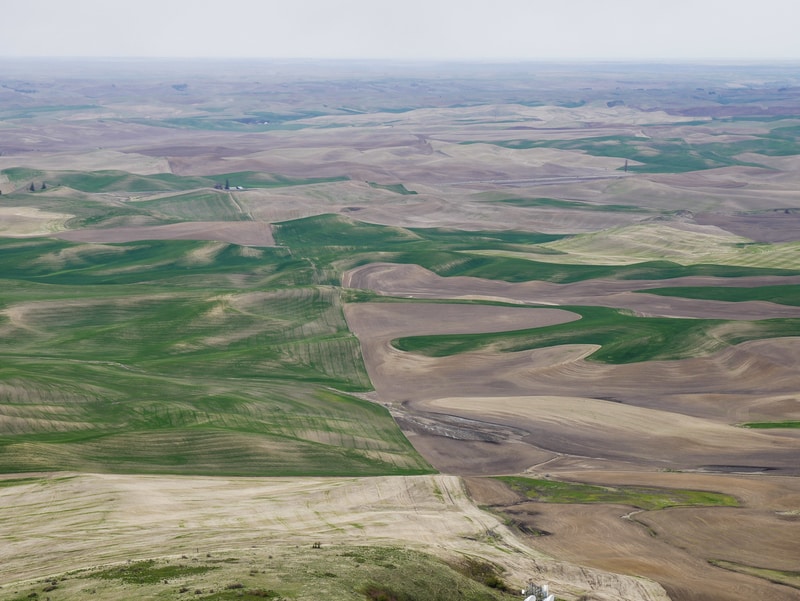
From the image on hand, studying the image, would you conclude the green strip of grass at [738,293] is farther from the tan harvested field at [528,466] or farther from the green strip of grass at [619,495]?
the green strip of grass at [619,495]

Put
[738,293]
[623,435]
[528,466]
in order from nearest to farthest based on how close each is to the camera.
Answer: [528,466] → [623,435] → [738,293]

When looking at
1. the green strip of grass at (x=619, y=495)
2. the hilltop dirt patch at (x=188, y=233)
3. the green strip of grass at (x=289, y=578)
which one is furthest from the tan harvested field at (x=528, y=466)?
the hilltop dirt patch at (x=188, y=233)

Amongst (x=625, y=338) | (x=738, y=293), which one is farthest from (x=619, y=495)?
(x=738, y=293)

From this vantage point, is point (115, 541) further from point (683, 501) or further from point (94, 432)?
point (683, 501)

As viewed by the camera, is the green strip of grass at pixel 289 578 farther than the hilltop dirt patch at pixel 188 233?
No

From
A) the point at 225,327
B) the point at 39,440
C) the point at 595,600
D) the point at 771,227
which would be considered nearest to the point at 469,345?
the point at 225,327

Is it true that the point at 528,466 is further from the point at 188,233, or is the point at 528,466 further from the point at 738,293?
the point at 188,233

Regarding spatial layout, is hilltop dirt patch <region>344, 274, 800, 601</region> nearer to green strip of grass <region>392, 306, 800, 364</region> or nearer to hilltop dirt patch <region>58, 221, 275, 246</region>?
green strip of grass <region>392, 306, 800, 364</region>

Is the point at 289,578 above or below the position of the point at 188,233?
above
